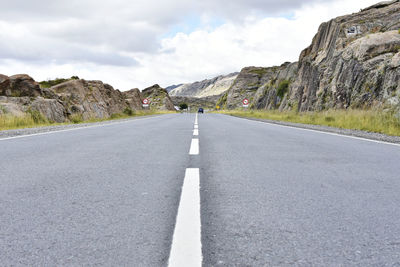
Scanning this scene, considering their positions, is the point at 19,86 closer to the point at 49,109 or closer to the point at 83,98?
the point at 49,109

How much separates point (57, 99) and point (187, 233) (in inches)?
945

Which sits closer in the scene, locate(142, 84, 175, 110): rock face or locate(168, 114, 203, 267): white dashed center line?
locate(168, 114, 203, 267): white dashed center line

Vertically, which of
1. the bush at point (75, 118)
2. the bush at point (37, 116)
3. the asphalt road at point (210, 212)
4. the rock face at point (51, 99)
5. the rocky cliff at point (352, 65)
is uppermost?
the rocky cliff at point (352, 65)

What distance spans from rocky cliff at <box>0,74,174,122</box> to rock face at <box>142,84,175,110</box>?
6999cm

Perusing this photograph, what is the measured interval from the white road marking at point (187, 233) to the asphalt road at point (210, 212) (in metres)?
0.03

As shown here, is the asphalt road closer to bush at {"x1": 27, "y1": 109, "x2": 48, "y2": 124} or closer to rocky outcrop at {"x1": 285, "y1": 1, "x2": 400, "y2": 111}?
bush at {"x1": 27, "y1": 109, "x2": 48, "y2": 124}

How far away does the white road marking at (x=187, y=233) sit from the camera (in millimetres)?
2097

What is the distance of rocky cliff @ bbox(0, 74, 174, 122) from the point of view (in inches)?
791

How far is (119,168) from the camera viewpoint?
5.19m

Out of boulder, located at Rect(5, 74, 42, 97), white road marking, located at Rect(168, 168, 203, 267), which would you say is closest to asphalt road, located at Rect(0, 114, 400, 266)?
white road marking, located at Rect(168, 168, 203, 267)

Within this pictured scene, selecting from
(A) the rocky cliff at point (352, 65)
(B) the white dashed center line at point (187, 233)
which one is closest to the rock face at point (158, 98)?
(A) the rocky cliff at point (352, 65)

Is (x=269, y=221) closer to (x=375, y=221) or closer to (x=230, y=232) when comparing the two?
(x=230, y=232)

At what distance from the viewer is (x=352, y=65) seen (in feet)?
80.4

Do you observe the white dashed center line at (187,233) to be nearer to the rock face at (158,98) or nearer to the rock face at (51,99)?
the rock face at (51,99)
